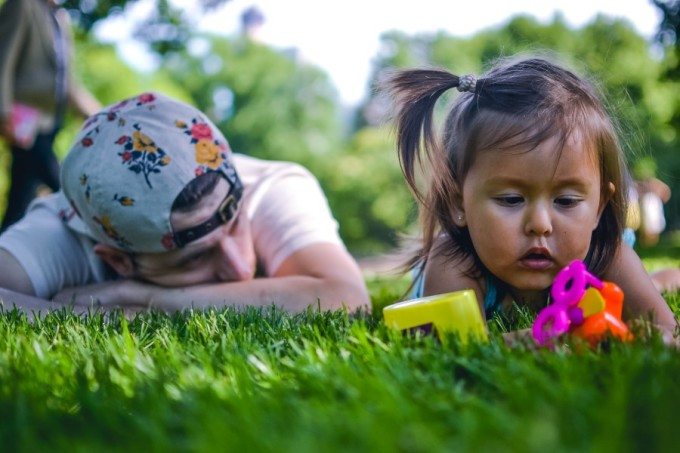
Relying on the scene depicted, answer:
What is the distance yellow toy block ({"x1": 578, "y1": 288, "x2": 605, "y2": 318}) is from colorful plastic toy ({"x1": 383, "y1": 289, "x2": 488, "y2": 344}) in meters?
0.24

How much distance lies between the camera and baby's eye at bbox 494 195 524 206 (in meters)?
2.46

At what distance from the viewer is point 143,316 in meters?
2.58

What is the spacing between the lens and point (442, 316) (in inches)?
78.1

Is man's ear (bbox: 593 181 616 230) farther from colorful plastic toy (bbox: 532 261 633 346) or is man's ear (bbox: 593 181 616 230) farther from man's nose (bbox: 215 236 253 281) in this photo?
man's nose (bbox: 215 236 253 281)

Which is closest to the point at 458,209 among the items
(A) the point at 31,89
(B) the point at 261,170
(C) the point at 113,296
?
(B) the point at 261,170

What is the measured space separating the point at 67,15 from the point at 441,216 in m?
4.19

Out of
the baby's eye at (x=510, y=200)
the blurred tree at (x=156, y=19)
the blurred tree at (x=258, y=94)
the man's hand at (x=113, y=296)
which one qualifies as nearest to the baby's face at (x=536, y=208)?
the baby's eye at (x=510, y=200)

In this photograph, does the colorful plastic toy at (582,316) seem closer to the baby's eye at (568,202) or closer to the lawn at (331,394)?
the lawn at (331,394)

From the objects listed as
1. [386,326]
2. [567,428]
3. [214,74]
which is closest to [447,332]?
[386,326]

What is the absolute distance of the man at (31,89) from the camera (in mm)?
5227

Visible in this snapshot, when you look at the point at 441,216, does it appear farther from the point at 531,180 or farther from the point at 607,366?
the point at 607,366

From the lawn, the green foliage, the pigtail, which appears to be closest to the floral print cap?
the pigtail

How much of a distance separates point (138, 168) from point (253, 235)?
0.62 meters

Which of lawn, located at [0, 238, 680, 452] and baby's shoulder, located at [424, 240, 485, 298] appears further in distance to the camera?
baby's shoulder, located at [424, 240, 485, 298]
